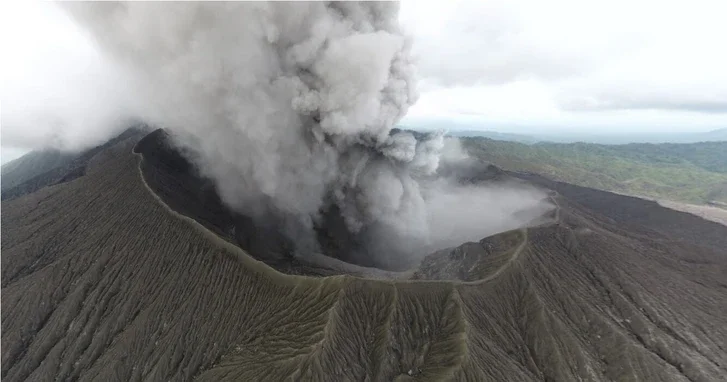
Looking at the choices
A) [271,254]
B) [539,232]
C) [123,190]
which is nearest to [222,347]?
[271,254]

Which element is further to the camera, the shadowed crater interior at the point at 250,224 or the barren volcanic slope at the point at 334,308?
the shadowed crater interior at the point at 250,224

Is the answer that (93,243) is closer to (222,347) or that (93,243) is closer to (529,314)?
(222,347)

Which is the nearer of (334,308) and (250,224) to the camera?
(334,308)

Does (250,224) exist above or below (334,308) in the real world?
above

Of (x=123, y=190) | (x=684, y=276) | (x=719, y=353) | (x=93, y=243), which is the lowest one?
(x=719, y=353)

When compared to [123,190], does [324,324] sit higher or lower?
lower

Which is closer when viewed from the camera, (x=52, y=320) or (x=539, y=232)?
(x=52, y=320)

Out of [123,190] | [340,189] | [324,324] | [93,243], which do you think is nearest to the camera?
[324,324]

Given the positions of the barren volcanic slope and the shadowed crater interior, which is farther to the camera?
the shadowed crater interior
